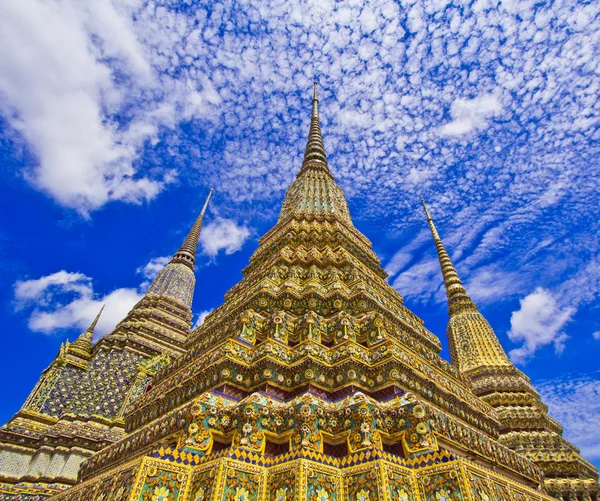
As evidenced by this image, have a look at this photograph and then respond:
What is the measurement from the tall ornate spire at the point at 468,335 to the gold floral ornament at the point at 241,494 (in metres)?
17.5

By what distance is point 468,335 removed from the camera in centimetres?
2088

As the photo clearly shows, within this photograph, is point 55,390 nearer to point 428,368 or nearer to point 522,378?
point 428,368

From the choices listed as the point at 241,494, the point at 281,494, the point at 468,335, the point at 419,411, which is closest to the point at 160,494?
the point at 241,494

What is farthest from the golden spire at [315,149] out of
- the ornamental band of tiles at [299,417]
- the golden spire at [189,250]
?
the golden spire at [189,250]

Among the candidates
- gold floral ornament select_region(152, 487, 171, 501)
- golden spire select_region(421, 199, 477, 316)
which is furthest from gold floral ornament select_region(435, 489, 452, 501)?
golden spire select_region(421, 199, 477, 316)

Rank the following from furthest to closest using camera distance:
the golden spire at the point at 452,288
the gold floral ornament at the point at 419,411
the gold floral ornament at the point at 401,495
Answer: the golden spire at the point at 452,288, the gold floral ornament at the point at 419,411, the gold floral ornament at the point at 401,495

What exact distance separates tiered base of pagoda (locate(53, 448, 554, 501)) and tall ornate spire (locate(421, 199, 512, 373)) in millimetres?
16612

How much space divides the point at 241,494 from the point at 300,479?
24.5 inches

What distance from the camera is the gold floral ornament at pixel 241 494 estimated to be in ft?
12.2

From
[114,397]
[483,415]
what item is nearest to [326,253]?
[483,415]

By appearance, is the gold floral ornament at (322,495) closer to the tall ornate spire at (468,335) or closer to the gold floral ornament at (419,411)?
the gold floral ornament at (419,411)

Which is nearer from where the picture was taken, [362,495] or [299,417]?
[362,495]

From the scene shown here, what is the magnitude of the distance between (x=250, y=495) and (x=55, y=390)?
13.3 meters

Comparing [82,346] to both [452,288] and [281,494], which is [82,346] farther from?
[452,288]
